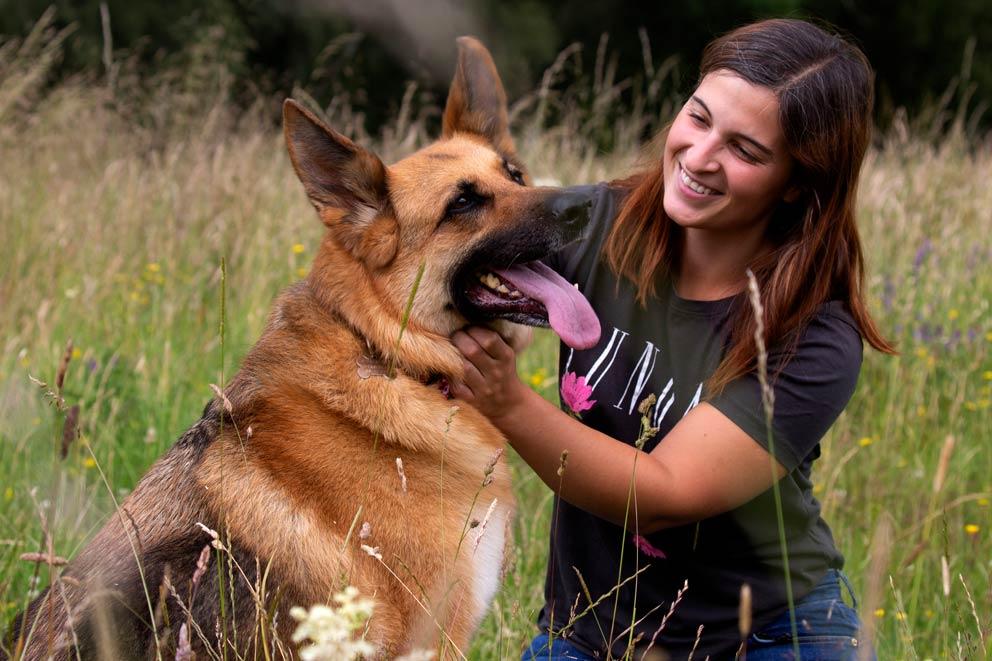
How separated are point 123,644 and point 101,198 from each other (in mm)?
3837

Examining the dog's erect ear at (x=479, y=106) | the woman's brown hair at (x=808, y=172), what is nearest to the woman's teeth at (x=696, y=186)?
the woman's brown hair at (x=808, y=172)

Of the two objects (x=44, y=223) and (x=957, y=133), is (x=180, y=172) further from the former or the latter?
(x=957, y=133)

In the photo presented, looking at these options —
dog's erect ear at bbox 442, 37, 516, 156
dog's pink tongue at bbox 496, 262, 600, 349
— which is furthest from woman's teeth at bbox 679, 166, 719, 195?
dog's erect ear at bbox 442, 37, 516, 156

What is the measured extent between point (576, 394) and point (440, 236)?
1.86 feet

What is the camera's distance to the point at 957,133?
596 centimetres

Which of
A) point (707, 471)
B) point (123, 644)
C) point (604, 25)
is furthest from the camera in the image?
point (604, 25)

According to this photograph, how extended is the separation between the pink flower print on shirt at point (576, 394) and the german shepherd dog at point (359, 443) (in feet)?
0.76

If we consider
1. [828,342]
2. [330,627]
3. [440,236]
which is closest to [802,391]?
[828,342]

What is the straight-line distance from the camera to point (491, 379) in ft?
7.29

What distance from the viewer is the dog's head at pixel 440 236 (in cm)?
237

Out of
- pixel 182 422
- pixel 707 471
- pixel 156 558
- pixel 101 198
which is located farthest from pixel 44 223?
pixel 707 471

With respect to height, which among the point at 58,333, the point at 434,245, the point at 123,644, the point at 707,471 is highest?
the point at 434,245

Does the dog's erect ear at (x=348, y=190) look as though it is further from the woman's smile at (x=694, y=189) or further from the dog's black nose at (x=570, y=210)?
the woman's smile at (x=694, y=189)

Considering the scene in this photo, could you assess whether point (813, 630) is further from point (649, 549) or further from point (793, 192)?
point (793, 192)
